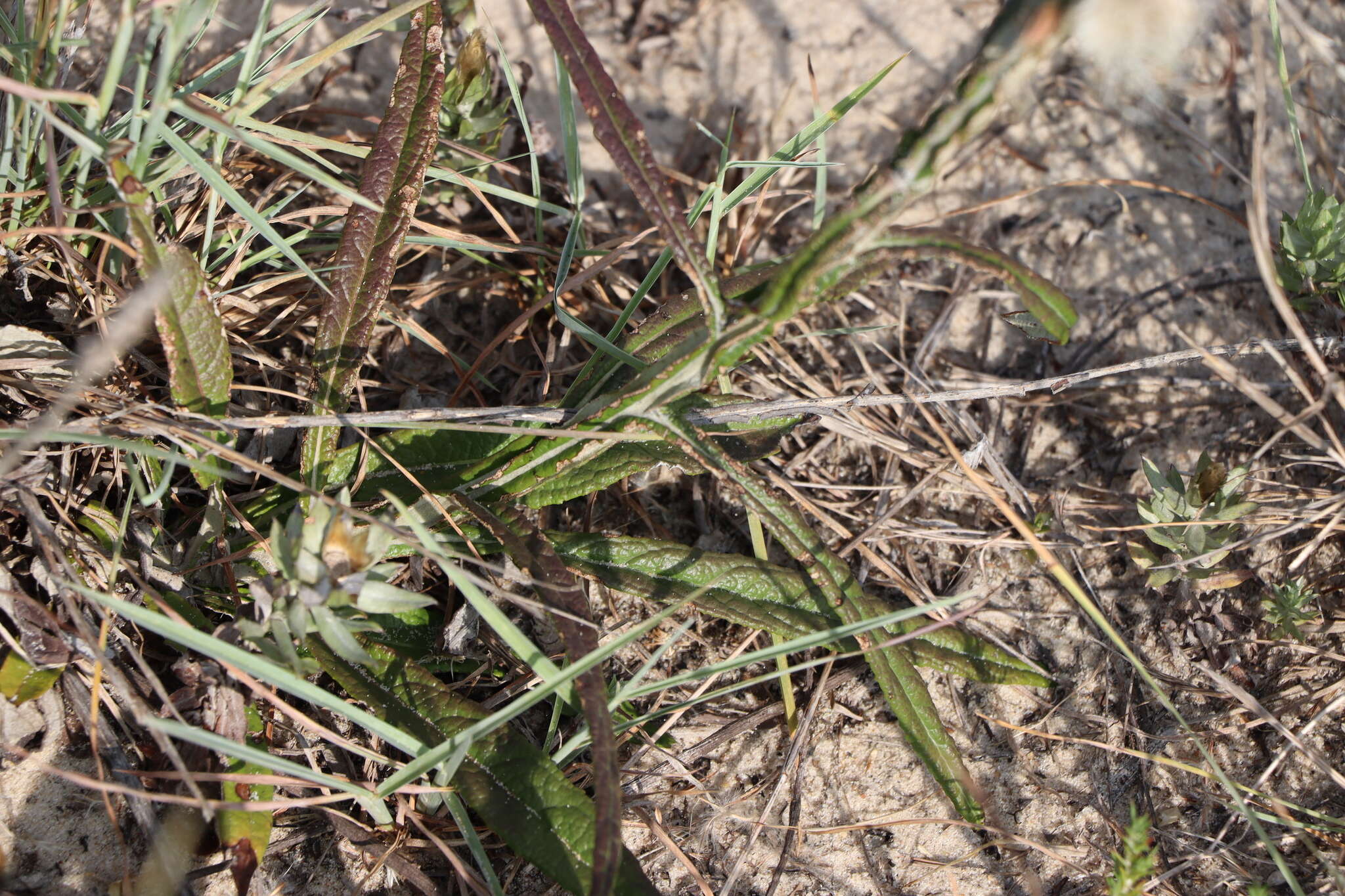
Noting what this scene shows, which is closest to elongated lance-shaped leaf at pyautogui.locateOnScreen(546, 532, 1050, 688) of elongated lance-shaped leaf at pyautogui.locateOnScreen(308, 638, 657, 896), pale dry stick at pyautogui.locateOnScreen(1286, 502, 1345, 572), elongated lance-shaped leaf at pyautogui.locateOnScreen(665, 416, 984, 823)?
elongated lance-shaped leaf at pyautogui.locateOnScreen(665, 416, 984, 823)

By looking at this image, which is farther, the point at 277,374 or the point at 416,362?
the point at 416,362

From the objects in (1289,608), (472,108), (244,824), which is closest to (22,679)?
(244,824)

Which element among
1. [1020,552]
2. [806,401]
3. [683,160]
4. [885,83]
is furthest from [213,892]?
[885,83]

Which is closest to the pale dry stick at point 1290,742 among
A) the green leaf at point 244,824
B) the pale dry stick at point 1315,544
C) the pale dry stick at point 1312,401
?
the pale dry stick at point 1315,544

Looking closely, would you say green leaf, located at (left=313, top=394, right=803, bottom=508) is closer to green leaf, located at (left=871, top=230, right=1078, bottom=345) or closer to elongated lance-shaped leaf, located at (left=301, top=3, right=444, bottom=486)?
elongated lance-shaped leaf, located at (left=301, top=3, right=444, bottom=486)

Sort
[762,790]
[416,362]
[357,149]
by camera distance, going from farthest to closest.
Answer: [416,362] → [357,149] → [762,790]

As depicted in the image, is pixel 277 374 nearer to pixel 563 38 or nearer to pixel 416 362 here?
pixel 416 362
